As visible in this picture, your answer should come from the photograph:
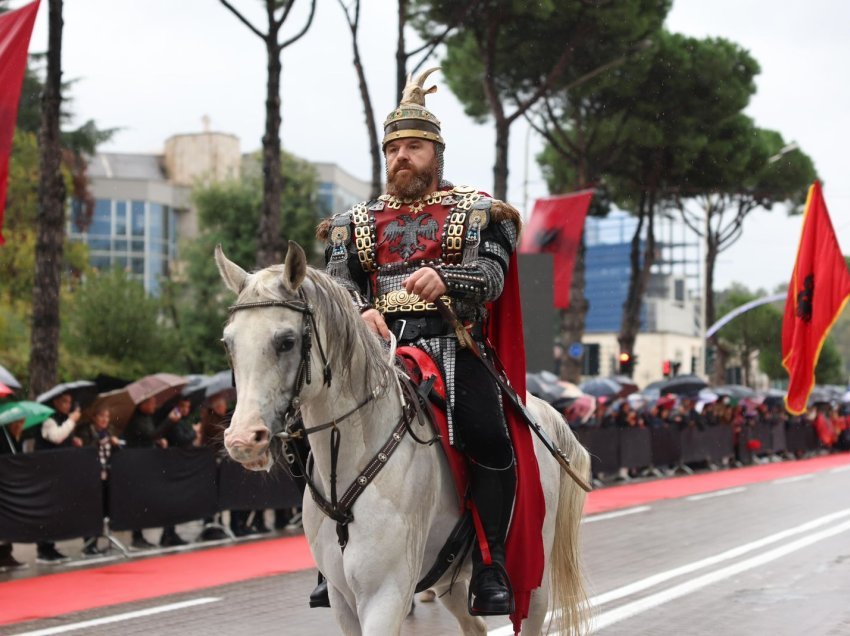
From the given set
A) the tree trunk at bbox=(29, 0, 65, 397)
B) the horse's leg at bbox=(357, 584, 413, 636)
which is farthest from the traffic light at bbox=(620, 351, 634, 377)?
the horse's leg at bbox=(357, 584, 413, 636)

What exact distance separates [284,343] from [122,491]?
957 cm

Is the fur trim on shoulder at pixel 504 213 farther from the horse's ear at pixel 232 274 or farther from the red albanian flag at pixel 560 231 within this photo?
the red albanian flag at pixel 560 231

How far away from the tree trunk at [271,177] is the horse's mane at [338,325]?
51.1ft

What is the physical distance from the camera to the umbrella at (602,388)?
2538 cm

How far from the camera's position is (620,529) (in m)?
14.8

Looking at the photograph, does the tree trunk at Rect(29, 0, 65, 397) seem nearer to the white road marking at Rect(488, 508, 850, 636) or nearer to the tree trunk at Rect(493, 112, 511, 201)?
the white road marking at Rect(488, 508, 850, 636)

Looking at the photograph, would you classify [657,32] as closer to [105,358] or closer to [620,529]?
[105,358]

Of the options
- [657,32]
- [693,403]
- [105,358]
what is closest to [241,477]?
[693,403]

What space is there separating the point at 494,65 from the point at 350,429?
1130 inches

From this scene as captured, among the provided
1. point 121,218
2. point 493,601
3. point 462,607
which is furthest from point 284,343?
point 121,218

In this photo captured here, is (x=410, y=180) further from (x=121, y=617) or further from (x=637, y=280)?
(x=637, y=280)

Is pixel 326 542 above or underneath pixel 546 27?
underneath

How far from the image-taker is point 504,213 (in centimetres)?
514

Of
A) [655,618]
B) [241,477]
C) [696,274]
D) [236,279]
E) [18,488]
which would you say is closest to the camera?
[236,279]
